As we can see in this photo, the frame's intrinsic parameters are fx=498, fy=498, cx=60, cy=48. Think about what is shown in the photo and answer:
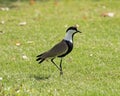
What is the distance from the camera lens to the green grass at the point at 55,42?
7.70m

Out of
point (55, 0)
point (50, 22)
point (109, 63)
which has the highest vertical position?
point (109, 63)

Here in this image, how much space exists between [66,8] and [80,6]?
538 mm

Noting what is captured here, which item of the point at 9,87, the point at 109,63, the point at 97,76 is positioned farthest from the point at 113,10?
the point at 9,87

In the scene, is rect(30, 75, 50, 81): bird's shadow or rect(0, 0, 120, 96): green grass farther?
rect(30, 75, 50, 81): bird's shadow

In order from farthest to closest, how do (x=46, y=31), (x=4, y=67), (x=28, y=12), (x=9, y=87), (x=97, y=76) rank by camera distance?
(x=28, y=12) < (x=46, y=31) < (x=4, y=67) < (x=97, y=76) < (x=9, y=87)

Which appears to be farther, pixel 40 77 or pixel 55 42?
pixel 55 42

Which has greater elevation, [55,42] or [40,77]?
[40,77]

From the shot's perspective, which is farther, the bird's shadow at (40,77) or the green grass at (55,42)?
the bird's shadow at (40,77)

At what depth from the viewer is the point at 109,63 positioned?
30.8ft

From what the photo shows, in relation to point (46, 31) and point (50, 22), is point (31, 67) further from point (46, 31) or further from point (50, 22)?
point (50, 22)

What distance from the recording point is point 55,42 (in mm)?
11312

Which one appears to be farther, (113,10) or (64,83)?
(113,10)

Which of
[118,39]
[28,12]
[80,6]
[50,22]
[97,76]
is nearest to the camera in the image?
[97,76]

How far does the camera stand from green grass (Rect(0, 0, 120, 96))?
303 inches
